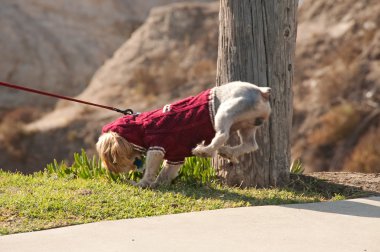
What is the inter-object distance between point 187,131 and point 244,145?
54 centimetres

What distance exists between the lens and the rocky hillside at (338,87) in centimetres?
1480

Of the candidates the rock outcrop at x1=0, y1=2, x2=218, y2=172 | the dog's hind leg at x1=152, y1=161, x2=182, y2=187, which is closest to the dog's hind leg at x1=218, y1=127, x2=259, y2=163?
the dog's hind leg at x1=152, y1=161, x2=182, y2=187

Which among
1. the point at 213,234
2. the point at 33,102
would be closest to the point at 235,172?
the point at 213,234

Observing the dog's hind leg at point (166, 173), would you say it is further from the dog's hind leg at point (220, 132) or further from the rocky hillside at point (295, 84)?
the rocky hillside at point (295, 84)

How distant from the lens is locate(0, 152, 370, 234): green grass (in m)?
6.20

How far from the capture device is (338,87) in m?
16.3

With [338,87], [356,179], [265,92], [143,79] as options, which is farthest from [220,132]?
[143,79]

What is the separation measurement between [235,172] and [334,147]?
25.3ft

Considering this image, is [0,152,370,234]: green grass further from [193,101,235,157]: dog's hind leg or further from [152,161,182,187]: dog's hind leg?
[193,101,235,157]: dog's hind leg

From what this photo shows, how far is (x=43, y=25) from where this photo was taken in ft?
76.3

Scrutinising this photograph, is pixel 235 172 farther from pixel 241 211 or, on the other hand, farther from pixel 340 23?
pixel 340 23

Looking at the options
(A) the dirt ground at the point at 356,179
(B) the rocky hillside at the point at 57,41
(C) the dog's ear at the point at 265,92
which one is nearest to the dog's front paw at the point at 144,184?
(C) the dog's ear at the point at 265,92

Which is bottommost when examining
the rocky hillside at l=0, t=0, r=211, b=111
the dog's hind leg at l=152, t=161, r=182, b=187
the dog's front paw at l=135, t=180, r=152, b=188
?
the dog's front paw at l=135, t=180, r=152, b=188

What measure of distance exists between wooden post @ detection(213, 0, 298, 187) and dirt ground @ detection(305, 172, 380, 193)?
73 cm
